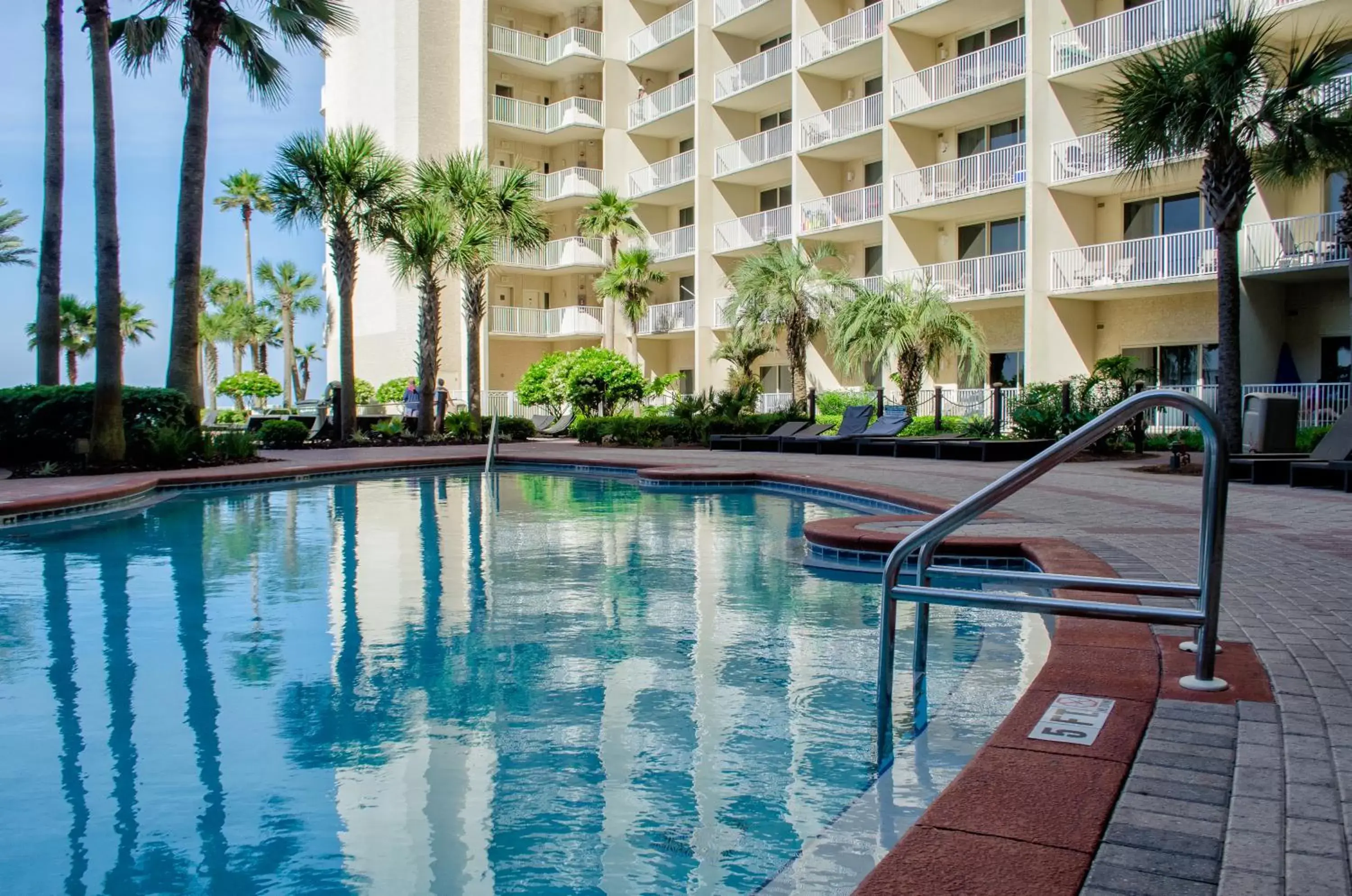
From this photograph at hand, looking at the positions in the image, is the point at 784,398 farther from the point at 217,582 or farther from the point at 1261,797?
the point at 1261,797

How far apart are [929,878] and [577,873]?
1231 mm

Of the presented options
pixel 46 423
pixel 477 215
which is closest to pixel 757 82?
pixel 477 215

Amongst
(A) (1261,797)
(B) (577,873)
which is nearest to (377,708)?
(B) (577,873)

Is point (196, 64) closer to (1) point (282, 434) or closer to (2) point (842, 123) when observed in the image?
(1) point (282, 434)

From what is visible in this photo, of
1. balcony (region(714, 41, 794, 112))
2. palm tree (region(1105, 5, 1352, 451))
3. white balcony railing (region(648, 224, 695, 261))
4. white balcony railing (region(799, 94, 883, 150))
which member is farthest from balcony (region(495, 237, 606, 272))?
palm tree (region(1105, 5, 1352, 451))

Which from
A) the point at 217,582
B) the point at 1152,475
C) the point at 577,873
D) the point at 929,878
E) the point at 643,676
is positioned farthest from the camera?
the point at 1152,475

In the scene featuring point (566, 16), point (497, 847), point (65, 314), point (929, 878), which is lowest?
point (497, 847)

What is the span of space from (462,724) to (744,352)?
1020 inches

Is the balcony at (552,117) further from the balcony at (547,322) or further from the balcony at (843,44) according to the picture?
the balcony at (843,44)

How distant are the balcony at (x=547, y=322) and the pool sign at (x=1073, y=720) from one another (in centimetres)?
3496

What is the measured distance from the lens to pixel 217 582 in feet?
26.1

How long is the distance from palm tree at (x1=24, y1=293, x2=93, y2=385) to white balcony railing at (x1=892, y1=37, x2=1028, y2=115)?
41.7 m

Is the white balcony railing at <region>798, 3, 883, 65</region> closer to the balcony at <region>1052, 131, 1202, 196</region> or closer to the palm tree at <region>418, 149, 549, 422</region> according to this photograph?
the balcony at <region>1052, 131, 1202, 196</region>

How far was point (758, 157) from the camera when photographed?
33.5 meters
